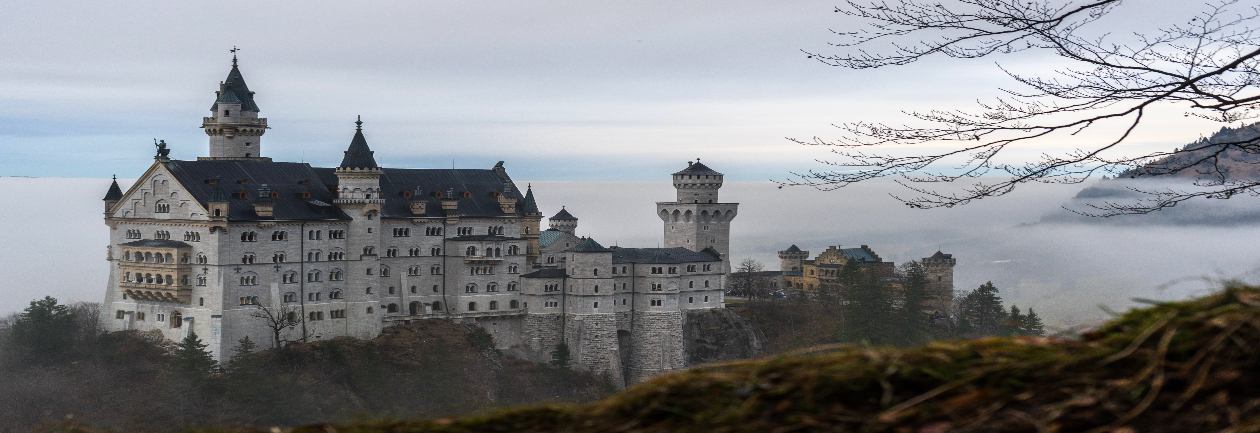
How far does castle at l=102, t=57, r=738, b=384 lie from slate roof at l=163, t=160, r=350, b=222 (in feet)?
0.39

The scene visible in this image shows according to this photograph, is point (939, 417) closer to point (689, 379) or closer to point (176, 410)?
point (689, 379)

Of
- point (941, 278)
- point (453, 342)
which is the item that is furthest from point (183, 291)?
point (941, 278)

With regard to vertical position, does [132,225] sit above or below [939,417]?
above

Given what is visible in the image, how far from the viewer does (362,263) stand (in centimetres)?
6975

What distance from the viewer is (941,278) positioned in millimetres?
106438

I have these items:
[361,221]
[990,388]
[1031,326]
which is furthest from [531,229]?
[990,388]

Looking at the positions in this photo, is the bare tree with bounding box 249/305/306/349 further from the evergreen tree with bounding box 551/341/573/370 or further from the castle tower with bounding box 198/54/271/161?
the evergreen tree with bounding box 551/341/573/370

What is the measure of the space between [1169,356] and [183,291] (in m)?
63.6

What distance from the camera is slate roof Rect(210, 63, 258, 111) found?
7519cm

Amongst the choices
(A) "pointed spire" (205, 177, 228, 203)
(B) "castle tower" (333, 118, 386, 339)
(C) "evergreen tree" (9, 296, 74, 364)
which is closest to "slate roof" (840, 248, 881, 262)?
(B) "castle tower" (333, 118, 386, 339)

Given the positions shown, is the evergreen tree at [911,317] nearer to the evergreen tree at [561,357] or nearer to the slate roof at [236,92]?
the evergreen tree at [561,357]

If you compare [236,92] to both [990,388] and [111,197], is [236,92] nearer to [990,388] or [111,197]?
[111,197]

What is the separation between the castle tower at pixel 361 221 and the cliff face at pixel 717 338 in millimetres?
23303

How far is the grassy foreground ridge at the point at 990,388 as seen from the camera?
5090mm
